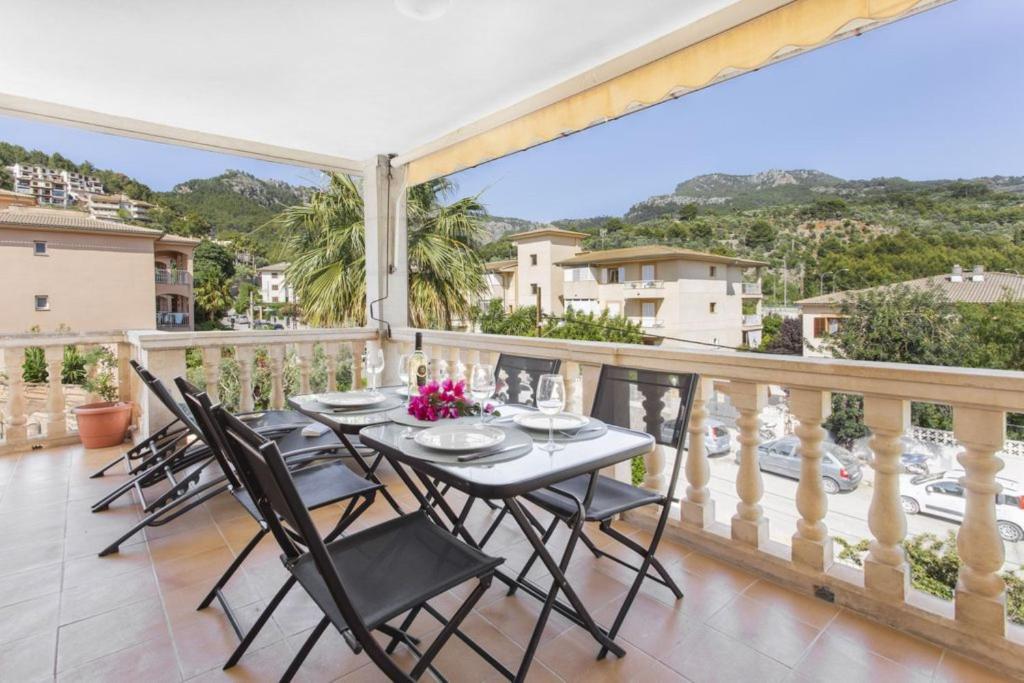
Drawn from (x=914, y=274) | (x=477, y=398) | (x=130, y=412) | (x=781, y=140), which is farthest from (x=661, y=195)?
(x=130, y=412)

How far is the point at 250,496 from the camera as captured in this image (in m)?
1.85

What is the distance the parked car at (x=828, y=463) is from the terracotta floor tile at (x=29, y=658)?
285 cm

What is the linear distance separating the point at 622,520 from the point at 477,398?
1.26 metres

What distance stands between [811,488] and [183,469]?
3416 millimetres

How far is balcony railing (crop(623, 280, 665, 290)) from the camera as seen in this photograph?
342 centimetres

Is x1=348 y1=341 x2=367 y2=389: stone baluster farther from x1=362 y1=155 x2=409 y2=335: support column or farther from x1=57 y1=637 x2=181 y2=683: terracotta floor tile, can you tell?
x1=57 y1=637 x2=181 y2=683: terracotta floor tile

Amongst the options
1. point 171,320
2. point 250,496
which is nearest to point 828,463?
point 250,496

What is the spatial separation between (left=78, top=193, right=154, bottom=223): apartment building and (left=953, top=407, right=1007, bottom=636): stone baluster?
5.88 meters

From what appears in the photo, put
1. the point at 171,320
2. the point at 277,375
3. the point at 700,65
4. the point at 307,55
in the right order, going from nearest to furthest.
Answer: the point at 700,65
the point at 307,55
the point at 277,375
the point at 171,320

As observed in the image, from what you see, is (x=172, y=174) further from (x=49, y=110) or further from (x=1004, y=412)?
(x=1004, y=412)

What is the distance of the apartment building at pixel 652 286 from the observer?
9.50 ft

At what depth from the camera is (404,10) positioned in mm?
2455

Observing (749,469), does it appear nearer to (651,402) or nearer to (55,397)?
(651,402)

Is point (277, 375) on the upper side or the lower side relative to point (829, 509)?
upper
